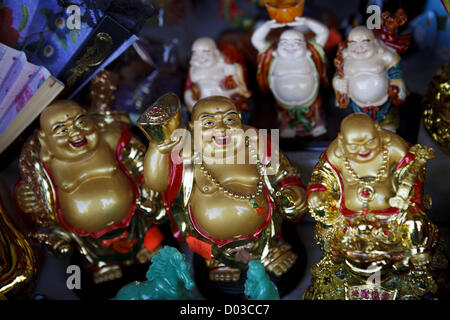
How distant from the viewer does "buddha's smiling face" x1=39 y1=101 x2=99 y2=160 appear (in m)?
1.28

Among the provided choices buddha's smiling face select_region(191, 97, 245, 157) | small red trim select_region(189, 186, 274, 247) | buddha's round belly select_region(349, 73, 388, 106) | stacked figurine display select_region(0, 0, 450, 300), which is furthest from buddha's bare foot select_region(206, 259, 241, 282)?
buddha's round belly select_region(349, 73, 388, 106)

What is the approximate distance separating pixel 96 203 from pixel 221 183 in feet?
1.05

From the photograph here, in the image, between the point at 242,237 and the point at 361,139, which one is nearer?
the point at 361,139

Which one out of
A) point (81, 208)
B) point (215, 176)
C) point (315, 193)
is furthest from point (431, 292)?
point (81, 208)

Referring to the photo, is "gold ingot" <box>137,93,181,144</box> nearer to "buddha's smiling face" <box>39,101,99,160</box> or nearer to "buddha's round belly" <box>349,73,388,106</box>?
"buddha's smiling face" <box>39,101,99,160</box>

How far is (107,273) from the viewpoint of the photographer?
1.51 m

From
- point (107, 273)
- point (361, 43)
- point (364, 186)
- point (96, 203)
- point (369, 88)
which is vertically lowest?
point (107, 273)

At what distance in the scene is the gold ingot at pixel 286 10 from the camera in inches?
60.0

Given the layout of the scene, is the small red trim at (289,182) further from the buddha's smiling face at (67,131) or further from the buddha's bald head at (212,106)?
the buddha's smiling face at (67,131)

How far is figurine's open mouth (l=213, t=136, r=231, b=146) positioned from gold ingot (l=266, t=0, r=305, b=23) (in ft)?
1.54

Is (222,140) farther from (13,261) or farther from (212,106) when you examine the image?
(13,261)

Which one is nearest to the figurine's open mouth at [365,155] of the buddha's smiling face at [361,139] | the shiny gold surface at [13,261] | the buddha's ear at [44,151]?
the buddha's smiling face at [361,139]

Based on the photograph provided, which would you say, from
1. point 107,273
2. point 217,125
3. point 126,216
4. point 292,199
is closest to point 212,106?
point 217,125
